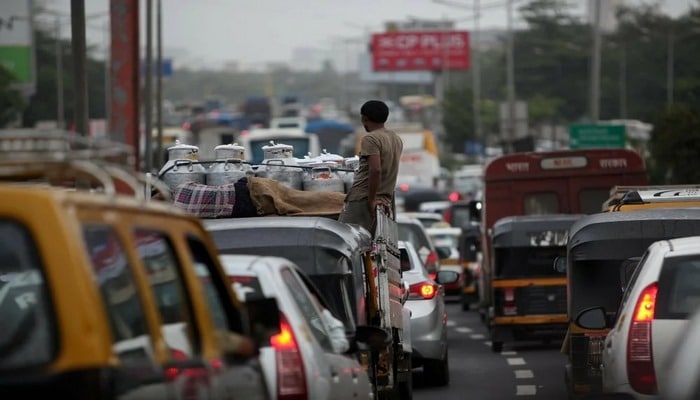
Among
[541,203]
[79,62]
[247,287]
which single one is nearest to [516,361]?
[79,62]

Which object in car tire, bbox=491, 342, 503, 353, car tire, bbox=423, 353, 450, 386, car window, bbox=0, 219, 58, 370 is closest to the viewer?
car window, bbox=0, 219, 58, 370

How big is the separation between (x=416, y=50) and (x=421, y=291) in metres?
112

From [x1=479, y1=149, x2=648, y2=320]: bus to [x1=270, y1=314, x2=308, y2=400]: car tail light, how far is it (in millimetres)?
18371

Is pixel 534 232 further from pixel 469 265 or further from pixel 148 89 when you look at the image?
pixel 148 89

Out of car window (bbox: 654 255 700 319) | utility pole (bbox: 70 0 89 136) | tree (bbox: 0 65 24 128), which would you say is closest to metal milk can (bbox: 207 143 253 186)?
car window (bbox: 654 255 700 319)

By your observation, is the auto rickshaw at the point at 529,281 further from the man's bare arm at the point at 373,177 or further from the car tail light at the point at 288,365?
the car tail light at the point at 288,365

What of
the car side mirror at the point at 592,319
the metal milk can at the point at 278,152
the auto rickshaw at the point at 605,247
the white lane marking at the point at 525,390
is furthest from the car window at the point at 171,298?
the metal milk can at the point at 278,152

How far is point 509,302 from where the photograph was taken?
72.8ft

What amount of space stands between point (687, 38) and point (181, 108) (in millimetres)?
66486

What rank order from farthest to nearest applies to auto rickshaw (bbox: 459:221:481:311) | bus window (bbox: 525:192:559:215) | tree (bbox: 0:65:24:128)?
1. tree (bbox: 0:65:24:128)
2. auto rickshaw (bbox: 459:221:481:311)
3. bus window (bbox: 525:192:559:215)

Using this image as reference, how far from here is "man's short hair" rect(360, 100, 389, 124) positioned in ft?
50.1

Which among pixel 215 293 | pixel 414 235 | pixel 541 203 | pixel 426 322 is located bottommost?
pixel 426 322

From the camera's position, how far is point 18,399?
521cm

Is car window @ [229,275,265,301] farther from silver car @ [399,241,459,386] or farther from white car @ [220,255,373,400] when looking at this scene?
silver car @ [399,241,459,386]
